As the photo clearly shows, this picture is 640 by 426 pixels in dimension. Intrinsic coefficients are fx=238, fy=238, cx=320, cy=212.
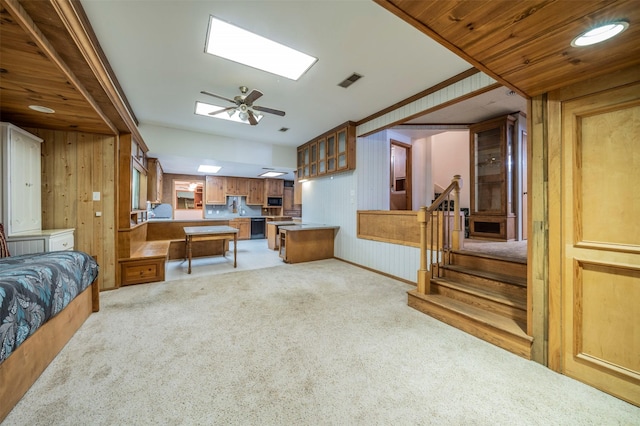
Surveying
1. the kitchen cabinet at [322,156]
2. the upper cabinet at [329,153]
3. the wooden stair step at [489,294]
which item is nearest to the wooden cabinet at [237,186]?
the upper cabinet at [329,153]

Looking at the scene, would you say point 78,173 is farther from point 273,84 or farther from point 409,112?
point 409,112

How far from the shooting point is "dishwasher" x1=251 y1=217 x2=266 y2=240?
8617mm

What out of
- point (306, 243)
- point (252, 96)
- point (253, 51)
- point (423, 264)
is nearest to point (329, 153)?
point (306, 243)

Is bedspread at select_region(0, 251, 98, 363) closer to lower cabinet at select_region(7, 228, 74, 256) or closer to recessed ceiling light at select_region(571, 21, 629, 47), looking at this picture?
lower cabinet at select_region(7, 228, 74, 256)

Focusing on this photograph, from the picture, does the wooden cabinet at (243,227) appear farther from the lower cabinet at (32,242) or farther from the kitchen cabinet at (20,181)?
the lower cabinet at (32,242)

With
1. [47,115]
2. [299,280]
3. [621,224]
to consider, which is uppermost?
[47,115]

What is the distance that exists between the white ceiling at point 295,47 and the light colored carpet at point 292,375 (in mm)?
2813

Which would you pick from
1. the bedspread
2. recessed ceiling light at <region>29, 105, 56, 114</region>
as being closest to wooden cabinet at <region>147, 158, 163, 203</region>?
recessed ceiling light at <region>29, 105, 56, 114</region>

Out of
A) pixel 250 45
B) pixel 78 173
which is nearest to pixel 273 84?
pixel 250 45

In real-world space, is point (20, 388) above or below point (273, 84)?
below

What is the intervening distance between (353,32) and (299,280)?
11.0ft

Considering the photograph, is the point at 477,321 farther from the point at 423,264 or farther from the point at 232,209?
the point at 232,209

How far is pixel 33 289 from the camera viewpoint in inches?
62.2

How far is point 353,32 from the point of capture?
2219 mm
